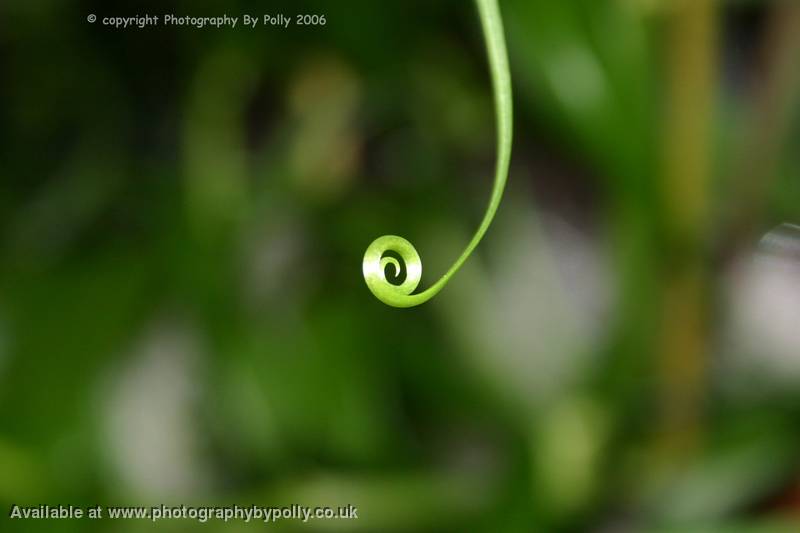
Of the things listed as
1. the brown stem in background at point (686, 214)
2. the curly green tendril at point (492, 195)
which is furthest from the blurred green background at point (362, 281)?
the curly green tendril at point (492, 195)

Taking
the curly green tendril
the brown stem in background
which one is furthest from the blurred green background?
the curly green tendril

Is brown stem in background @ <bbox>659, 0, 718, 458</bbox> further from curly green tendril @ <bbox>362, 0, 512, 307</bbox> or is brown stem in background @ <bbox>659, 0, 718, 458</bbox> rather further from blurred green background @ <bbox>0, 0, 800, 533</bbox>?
curly green tendril @ <bbox>362, 0, 512, 307</bbox>

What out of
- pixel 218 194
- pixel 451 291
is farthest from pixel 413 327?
pixel 218 194

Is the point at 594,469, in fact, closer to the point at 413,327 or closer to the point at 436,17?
the point at 413,327

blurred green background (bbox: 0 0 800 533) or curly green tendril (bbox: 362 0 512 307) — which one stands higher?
blurred green background (bbox: 0 0 800 533)

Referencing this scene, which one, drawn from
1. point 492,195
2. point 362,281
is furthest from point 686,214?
point 492,195

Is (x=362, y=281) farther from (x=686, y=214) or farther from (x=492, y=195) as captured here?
(x=492, y=195)

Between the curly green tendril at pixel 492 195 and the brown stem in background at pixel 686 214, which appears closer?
the curly green tendril at pixel 492 195

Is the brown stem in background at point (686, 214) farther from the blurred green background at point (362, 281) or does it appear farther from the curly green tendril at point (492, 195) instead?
the curly green tendril at point (492, 195)
